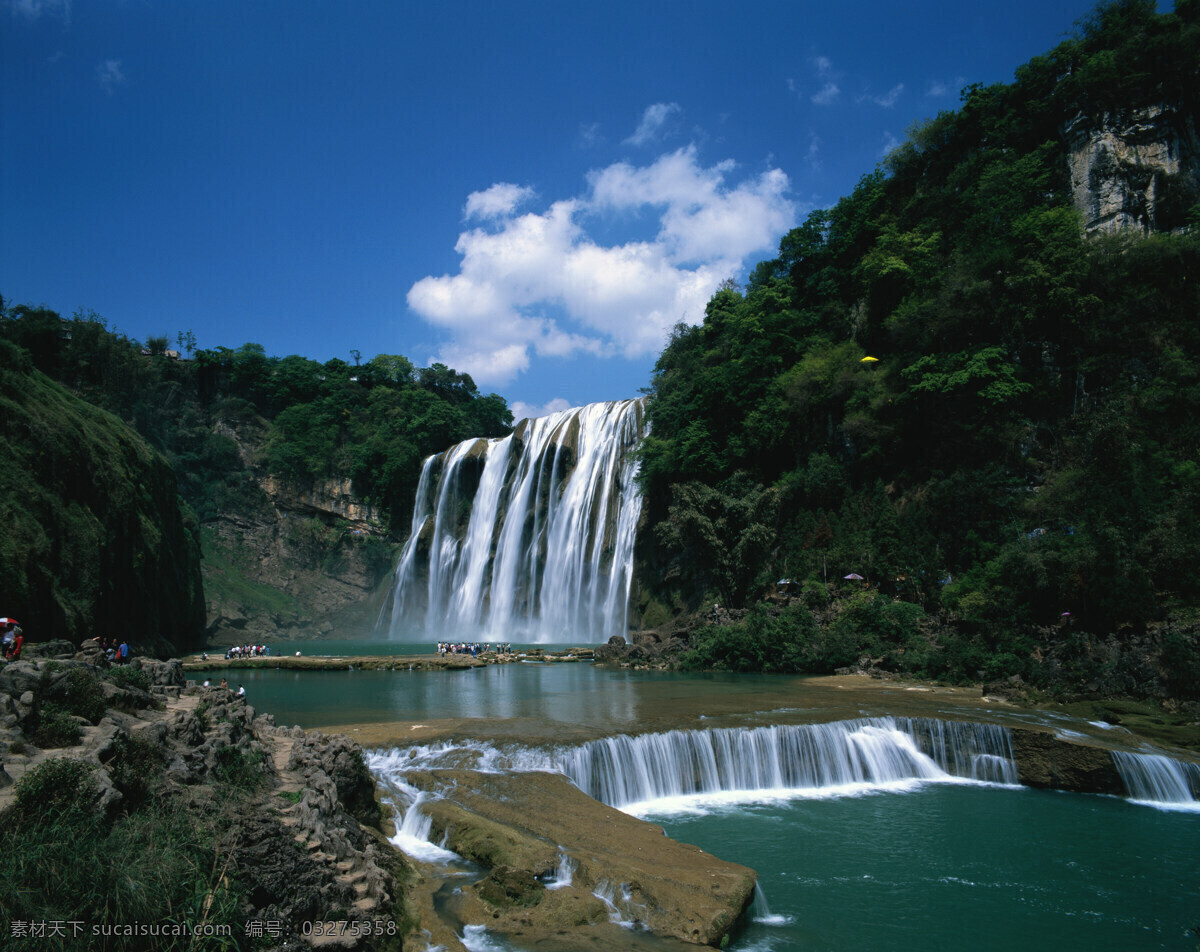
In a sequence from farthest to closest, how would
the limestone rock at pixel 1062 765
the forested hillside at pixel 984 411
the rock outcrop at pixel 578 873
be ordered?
the forested hillside at pixel 984 411 → the limestone rock at pixel 1062 765 → the rock outcrop at pixel 578 873

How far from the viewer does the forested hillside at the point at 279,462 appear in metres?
47.8

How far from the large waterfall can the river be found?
59.0 feet

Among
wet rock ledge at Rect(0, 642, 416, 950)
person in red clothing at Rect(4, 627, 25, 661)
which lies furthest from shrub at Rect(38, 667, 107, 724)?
person in red clothing at Rect(4, 627, 25, 661)

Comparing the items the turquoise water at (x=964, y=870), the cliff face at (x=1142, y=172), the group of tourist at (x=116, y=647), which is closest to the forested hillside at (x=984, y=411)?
the cliff face at (x=1142, y=172)

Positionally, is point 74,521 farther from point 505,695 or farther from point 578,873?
point 578,873

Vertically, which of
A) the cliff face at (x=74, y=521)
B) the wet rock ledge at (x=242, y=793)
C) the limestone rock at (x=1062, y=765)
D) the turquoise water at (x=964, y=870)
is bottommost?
the turquoise water at (x=964, y=870)

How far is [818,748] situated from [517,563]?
28.5 meters

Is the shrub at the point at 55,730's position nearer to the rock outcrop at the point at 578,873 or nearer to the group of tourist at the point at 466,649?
the rock outcrop at the point at 578,873

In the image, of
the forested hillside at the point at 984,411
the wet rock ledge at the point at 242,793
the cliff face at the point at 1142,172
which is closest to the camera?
the wet rock ledge at the point at 242,793

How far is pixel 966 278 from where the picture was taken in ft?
76.1

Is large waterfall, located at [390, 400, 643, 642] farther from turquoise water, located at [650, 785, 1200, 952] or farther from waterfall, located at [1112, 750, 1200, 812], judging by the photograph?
waterfall, located at [1112, 750, 1200, 812]

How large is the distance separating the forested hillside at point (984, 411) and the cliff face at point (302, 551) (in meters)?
27.4

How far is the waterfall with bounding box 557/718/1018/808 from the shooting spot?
11.2m

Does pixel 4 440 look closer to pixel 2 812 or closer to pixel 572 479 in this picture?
pixel 2 812
